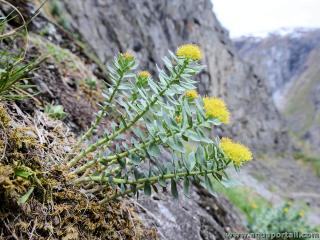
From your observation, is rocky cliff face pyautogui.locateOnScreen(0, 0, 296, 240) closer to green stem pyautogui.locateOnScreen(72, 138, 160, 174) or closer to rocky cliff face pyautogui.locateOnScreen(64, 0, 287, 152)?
rocky cliff face pyautogui.locateOnScreen(64, 0, 287, 152)

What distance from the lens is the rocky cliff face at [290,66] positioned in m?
96.0

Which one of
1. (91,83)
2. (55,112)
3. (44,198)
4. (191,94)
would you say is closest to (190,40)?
(91,83)

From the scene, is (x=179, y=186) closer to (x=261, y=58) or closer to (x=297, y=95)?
(x=297, y=95)

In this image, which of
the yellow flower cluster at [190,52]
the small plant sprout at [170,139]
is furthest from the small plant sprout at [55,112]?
the yellow flower cluster at [190,52]

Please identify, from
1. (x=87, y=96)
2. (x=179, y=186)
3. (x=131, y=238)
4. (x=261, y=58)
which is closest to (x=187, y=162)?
(x=131, y=238)

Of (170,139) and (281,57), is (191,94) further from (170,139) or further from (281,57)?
(281,57)

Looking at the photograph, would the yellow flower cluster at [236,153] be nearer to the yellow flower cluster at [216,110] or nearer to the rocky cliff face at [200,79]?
the yellow flower cluster at [216,110]

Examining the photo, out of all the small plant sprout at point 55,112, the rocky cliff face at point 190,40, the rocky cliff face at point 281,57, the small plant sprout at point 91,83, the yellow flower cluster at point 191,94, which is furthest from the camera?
the rocky cliff face at point 281,57

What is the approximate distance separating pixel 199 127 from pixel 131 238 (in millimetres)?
650

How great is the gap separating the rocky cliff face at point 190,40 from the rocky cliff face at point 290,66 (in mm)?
54874

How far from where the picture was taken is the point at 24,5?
16.0ft

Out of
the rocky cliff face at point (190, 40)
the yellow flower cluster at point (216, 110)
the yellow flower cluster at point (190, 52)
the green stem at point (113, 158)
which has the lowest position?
the rocky cliff face at point (190, 40)

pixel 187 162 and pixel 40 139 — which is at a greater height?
pixel 40 139

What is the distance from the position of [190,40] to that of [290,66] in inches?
3617
